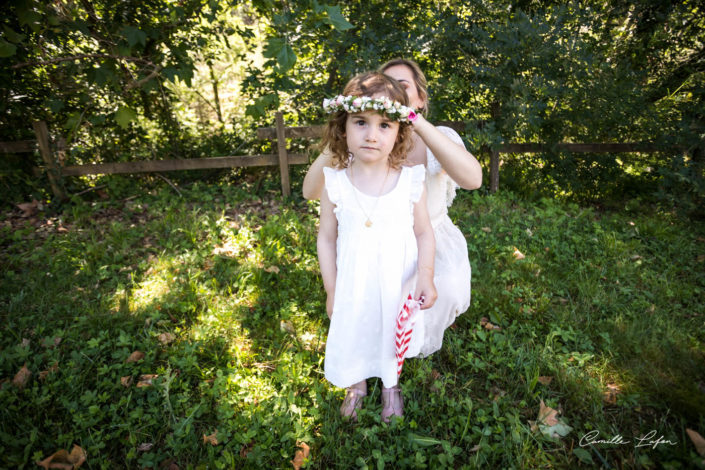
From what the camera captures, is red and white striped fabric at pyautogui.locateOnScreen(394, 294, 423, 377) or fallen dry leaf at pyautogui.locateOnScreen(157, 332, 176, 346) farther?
fallen dry leaf at pyautogui.locateOnScreen(157, 332, 176, 346)

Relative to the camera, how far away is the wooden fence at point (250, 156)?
4.93 m

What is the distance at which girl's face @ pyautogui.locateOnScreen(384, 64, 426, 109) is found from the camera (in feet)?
7.30

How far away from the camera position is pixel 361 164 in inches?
78.2

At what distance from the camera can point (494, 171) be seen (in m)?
5.42

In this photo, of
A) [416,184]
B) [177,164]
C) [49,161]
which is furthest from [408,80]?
[49,161]

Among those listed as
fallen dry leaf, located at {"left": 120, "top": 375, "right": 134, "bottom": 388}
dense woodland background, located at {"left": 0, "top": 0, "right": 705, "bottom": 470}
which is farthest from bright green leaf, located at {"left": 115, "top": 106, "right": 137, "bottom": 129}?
fallen dry leaf, located at {"left": 120, "top": 375, "right": 134, "bottom": 388}

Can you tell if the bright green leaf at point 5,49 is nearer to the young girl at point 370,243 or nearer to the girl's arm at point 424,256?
the young girl at point 370,243

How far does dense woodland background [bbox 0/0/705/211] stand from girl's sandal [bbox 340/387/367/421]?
2991mm

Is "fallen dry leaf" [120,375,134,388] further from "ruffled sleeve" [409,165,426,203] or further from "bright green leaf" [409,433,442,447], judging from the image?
"ruffled sleeve" [409,165,426,203]

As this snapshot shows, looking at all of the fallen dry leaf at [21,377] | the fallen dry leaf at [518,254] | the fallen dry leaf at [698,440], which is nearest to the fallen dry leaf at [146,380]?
the fallen dry leaf at [21,377]

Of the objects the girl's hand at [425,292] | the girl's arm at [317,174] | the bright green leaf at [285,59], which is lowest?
the girl's hand at [425,292]

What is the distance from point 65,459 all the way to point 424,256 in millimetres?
2120

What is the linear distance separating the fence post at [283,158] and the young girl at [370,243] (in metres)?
3.36

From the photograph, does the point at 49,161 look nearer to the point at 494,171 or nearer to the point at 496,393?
the point at 496,393
